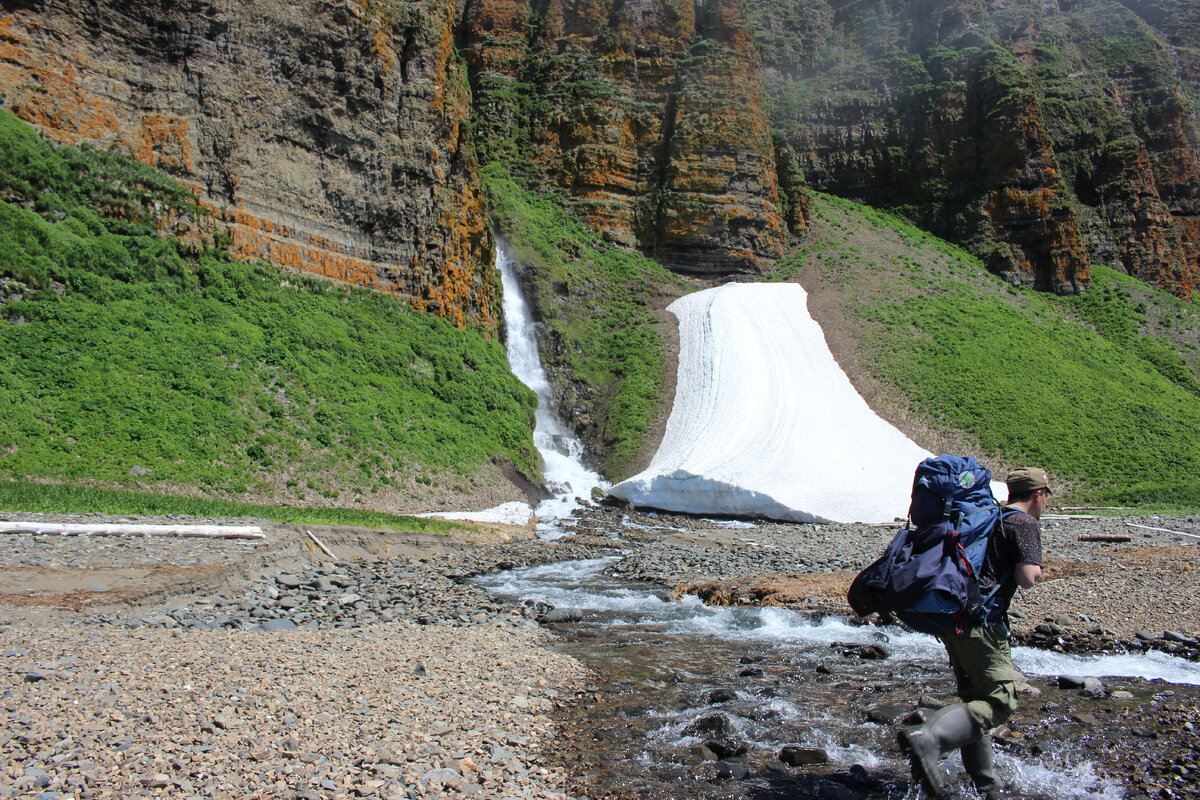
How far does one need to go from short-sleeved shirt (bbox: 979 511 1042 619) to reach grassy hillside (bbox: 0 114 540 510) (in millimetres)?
14066

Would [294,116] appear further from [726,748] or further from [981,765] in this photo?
[981,765]

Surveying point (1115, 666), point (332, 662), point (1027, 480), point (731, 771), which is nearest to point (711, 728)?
point (731, 771)

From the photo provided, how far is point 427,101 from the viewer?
2689cm

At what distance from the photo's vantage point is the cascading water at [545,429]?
2348 cm

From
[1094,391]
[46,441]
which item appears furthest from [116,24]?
[1094,391]

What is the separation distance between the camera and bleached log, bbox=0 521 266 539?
8.59 metres

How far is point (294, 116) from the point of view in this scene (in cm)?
2295

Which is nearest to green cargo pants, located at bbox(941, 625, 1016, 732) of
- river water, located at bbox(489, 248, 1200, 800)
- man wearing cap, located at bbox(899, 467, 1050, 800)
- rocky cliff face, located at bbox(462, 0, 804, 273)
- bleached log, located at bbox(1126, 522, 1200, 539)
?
man wearing cap, located at bbox(899, 467, 1050, 800)

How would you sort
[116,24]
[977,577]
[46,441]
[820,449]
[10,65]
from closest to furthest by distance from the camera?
[977,577] < [46,441] < [10,65] < [116,24] < [820,449]

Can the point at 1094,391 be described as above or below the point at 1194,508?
above

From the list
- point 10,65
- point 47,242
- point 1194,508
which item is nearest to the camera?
point 47,242

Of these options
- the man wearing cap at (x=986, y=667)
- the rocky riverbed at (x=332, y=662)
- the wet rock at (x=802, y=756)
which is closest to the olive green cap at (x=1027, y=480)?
the man wearing cap at (x=986, y=667)

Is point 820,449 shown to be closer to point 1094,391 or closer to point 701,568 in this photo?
point 701,568

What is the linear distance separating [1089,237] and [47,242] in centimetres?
5601
